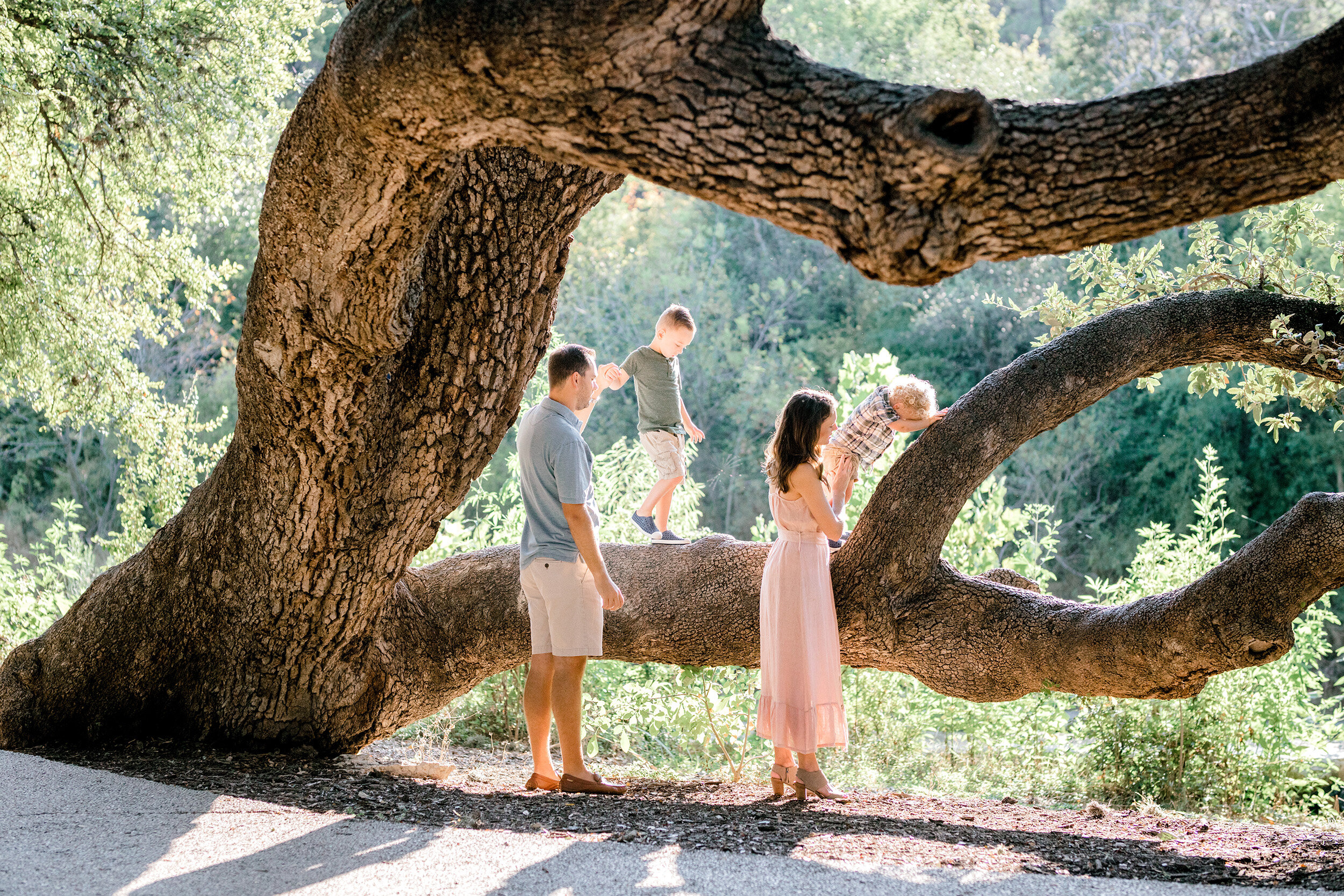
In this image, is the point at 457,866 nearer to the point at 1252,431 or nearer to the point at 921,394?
the point at 921,394

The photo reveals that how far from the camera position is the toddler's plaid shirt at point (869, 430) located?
16.4 feet

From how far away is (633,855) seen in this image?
315cm

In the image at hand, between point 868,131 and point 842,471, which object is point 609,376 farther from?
point 868,131

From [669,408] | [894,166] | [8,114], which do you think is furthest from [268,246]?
[8,114]

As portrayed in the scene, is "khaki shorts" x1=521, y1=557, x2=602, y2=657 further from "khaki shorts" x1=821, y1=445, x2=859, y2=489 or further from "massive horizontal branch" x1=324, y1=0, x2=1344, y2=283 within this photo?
"massive horizontal branch" x1=324, y1=0, x2=1344, y2=283

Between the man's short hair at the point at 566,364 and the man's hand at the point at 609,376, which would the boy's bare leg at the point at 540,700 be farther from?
the man's hand at the point at 609,376

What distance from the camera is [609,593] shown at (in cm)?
404

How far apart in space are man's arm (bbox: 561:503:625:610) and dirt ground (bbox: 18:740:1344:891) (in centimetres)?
78

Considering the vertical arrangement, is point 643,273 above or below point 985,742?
above

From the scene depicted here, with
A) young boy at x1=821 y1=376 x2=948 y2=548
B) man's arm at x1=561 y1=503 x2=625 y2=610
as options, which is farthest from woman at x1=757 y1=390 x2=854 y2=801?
man's arm at x1=561 y1=503 x2=625 y2=610

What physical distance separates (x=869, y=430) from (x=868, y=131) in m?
2.70

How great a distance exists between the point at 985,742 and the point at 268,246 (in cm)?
567

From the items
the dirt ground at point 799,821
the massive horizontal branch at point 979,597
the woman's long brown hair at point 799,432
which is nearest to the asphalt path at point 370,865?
the dirt ground at point 799,821

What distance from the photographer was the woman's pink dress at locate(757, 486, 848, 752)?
4.29 metres
